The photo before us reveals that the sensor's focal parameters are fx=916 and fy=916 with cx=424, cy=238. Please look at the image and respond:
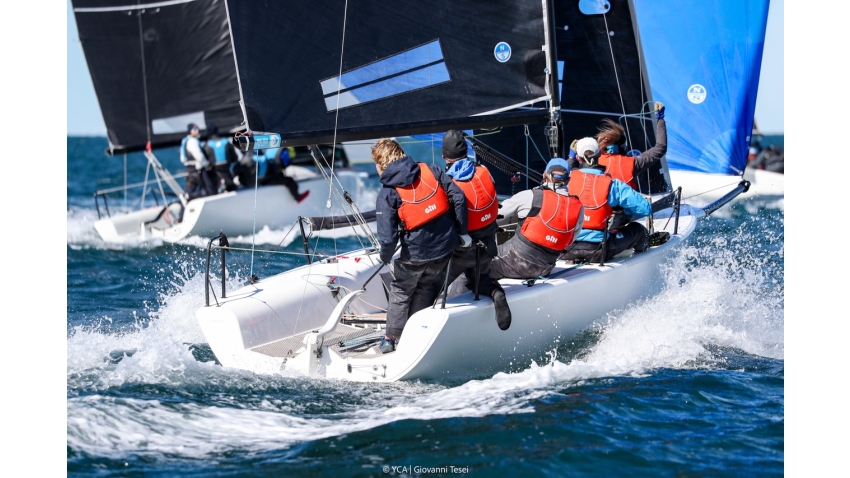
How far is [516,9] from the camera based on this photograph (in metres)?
6.18

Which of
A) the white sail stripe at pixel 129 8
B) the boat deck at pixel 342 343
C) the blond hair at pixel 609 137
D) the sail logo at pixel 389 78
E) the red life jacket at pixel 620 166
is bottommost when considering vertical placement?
the boat deck at pixel 342 343

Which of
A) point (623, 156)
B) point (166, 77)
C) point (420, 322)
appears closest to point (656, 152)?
point (623, 156)

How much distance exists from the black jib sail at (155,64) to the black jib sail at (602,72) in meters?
6.63

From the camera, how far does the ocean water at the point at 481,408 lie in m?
3.97

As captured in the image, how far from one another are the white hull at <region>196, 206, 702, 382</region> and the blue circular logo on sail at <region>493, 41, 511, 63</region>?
146 centimetres

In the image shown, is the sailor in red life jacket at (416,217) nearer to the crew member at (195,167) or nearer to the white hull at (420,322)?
the white hull at (420,322)

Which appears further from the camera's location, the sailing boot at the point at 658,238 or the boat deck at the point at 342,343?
the sailing boot at the point at 658,238

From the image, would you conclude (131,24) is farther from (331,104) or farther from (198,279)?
(331,104)

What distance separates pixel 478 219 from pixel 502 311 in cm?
53

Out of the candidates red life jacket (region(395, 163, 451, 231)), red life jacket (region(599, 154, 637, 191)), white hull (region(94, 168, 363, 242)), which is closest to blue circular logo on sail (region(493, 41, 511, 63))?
red life jacket (region(599, 154, 637, 191))

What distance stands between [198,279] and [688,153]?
16.8ft

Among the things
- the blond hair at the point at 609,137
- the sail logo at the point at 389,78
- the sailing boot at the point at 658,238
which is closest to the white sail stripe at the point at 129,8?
the sail logo at the point at 389,78

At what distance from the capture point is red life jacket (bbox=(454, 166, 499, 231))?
5062 mm

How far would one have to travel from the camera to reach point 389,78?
19.8ft
